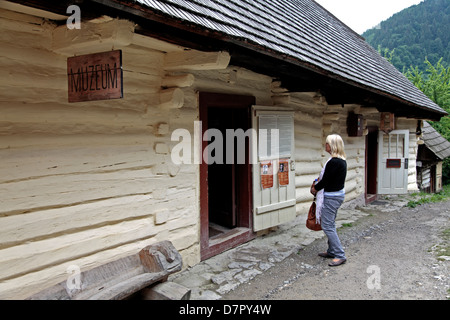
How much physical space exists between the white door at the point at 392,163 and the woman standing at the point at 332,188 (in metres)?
5.48

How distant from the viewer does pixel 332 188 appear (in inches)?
172

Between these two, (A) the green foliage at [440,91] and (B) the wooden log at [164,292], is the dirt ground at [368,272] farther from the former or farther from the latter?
(A) the green foliage at [440,91]

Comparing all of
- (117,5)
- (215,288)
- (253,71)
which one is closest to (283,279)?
(215,288)

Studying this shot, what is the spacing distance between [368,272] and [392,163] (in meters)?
5.69

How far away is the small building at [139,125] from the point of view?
267 cm

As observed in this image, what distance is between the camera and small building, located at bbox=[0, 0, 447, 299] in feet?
8.75

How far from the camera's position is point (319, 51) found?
5.63m

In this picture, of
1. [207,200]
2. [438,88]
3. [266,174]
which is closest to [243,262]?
[207,200]

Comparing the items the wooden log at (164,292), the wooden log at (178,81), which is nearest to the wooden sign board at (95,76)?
the wooden log at (178,81)

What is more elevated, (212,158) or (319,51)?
(319,51)

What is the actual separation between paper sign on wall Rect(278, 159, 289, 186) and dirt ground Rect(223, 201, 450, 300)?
0.96 metres

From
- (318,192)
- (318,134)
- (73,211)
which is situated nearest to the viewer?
(73,211)

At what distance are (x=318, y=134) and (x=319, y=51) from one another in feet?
5.85

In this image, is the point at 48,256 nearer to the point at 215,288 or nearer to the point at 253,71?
the point at 215,288
